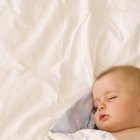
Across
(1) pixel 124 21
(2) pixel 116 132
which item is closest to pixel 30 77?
(2) pixel 116 132

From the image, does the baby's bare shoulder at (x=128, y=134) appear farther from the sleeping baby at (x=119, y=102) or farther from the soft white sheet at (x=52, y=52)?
the soft white sheet at (x=52, y=52)

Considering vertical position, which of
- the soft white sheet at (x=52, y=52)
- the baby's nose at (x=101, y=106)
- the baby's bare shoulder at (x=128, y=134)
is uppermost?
the soft white sheet at (x=52, y=52)

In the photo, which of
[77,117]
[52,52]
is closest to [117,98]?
[77,117]

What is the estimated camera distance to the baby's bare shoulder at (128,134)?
1.09 meters

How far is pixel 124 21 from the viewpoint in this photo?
1.37 m

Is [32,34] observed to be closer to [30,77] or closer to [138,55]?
[30,77]

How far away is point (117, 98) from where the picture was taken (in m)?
1.14

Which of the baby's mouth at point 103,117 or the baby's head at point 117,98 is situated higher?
the baby's head at point 117,98

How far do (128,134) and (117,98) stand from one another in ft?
0.36

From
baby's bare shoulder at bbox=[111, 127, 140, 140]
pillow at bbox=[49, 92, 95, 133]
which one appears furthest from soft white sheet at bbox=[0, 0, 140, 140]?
baby's bare shoulder at bbox=[111, 127, 140, 140]

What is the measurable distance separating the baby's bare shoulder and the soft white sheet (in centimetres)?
18

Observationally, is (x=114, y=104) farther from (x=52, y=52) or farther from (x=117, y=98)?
(x=52, y=52)

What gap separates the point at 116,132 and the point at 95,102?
0.39ft

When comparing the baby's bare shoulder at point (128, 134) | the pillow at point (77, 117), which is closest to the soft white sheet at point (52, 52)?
the pillow at point (77, 117)
